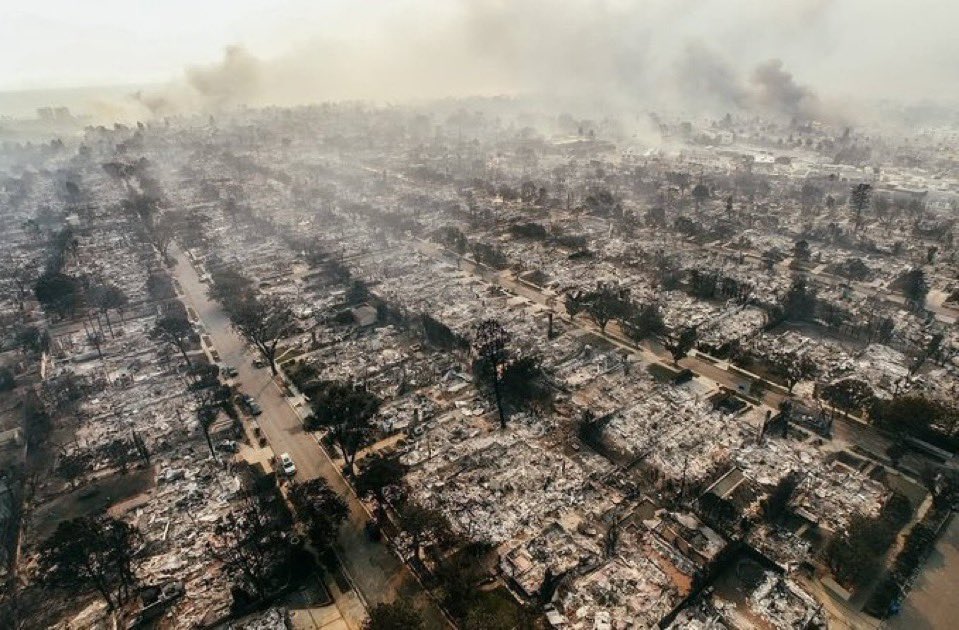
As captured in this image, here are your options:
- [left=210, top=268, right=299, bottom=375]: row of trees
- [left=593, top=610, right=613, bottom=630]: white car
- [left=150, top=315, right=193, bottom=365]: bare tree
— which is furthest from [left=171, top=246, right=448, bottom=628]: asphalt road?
[left=593, top=610, right=613, bottom=630]: white car

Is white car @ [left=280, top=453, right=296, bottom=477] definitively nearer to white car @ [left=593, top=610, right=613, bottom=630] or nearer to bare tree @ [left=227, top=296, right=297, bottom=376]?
bare tree @ [left=227, top=296, right=297, bottom=376]

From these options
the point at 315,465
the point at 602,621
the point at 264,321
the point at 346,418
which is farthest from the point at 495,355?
the point at 264,321

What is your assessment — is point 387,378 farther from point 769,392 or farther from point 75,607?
point 769,392

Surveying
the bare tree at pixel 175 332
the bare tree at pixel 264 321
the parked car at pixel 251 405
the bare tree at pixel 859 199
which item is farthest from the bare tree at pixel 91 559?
the bare tree at pixel 859 199

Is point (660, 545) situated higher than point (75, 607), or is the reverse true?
point (660, 545)

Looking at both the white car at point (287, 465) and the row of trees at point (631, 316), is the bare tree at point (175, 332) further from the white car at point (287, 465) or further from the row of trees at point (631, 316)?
the row of trees at point (631, 316)

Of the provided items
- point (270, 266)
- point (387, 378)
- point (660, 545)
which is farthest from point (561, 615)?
point (270, 266)
